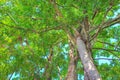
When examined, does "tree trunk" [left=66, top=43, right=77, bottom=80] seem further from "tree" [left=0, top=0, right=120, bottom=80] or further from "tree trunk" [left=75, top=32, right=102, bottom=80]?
"tree trunk" [left=75, top=32, right=102, bottom=80]

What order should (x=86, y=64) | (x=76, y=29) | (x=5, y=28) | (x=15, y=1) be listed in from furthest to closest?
(x=15, y=1)
(x=5, y=28)
(x=76, y=29)
(x=86, y=64)

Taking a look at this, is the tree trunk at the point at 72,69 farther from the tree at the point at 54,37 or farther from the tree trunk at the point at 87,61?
the tree trunk at the point at 87,61

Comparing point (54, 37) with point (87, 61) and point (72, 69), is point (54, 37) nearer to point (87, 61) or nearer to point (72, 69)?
point (72, 69)

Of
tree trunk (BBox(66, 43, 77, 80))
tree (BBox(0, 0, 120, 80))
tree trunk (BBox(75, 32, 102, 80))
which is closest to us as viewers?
tree trunk (BBox(75, 32, 102, 80))

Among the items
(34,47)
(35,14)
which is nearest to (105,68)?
(34,47)

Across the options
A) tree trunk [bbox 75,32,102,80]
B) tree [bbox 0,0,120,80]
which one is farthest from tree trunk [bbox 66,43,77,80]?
tree trunk [bbox 75,32,102,80]

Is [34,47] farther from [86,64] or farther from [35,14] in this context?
[86,64]

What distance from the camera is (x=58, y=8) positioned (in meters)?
8.36

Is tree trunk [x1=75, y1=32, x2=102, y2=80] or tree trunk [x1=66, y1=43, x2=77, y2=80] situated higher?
tree trunk [x1=75, y1=32, x2=102, y2=80]

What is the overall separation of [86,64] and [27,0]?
261cm

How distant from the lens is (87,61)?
23.6 feet

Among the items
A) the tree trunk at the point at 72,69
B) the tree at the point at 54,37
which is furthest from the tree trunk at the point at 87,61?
the tree trunk at the point at 72,69

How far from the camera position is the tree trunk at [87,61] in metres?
6.67

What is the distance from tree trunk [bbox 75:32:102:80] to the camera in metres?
6.67
